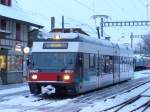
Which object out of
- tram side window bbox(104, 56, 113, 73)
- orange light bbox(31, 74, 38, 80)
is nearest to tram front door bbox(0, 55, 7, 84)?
tram side window bbox(104, 56, 113, 73)

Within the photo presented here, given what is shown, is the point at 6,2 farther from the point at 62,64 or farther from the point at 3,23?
the point at 62,64

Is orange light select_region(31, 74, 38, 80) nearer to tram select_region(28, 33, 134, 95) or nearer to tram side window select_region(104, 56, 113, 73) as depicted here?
tram select_region(28, 33, 134, 95)

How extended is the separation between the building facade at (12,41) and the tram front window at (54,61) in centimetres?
1280

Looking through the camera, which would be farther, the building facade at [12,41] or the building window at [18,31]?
the building window at [18,31]

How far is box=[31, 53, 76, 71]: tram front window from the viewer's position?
24109 mm

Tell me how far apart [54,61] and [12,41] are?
22.5 metres

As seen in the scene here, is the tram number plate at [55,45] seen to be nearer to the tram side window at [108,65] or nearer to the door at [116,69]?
the tram side window at [108,65]

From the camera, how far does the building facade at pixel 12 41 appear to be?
125 feet

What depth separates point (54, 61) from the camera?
79.7 feet

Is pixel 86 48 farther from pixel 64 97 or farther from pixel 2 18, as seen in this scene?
pixel 2 18

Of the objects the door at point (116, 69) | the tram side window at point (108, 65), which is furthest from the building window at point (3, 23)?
the tram side window at point (108, 65)

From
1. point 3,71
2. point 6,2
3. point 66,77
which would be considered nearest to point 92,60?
point 66,77

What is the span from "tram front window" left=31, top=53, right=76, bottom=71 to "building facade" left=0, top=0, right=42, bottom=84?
12.8 meters

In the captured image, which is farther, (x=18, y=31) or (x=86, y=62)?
(x=18, y=31)
